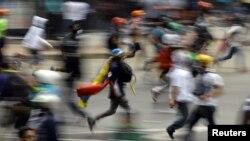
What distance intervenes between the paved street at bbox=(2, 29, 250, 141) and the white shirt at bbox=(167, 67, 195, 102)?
0.98 meters

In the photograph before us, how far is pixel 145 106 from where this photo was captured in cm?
1944

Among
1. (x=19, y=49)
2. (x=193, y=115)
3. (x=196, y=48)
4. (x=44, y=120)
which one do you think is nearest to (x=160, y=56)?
(x=196, y=48)

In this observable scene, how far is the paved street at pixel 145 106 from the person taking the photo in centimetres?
→ 1673

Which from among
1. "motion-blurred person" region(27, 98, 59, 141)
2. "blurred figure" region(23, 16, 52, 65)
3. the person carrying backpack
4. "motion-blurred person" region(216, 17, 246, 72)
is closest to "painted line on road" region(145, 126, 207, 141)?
the person carrying backpack

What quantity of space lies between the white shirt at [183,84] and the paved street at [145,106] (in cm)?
98

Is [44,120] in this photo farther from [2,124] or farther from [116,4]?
[116,4]

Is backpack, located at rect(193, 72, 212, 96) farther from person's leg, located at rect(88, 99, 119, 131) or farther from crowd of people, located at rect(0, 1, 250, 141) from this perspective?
person's leg, located at rect(88, 99, 119, 131)

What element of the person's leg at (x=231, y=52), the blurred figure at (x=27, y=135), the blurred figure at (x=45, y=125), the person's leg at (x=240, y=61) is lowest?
the person's leg at (x=240, y=61)

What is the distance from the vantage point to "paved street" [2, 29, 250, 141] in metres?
16.7

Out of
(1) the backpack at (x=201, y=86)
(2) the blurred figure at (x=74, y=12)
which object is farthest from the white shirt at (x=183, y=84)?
(2) the blurred figure at (x=74, y=12)

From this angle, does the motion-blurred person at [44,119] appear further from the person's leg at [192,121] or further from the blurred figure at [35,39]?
the blurred figure at [35,39]

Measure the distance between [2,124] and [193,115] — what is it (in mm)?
3120

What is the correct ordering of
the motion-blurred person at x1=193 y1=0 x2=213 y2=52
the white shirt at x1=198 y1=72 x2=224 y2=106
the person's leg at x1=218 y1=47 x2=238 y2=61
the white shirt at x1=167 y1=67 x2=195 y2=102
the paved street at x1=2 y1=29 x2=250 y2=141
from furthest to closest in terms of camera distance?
the person's leg at x1=218 y1=47 x2=238 y2=61 < the motion-blurred person at x1=193 y1=0 x2=213 y2=52 < the paved street at x1=2 y1=29 x2=250 y2=141 < the white shirt at x1=167 y1=67 x2=195 y2=102 < the white shirt at x1=198 y1=72 x2=224 y2=106

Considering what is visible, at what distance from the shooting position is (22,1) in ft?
85.9
